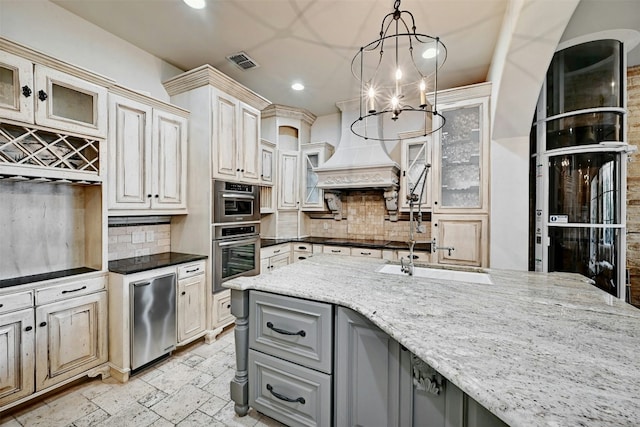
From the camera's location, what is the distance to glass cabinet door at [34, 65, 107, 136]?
186 cm

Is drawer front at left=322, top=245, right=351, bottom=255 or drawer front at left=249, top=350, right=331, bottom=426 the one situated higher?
drawer front at left=322, top=245, right=351, bottom=255

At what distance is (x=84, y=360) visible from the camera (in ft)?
6.79

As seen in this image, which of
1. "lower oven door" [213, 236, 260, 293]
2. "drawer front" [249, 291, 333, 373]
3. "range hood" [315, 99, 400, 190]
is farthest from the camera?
"range hood" [315, 99, 400, 190]

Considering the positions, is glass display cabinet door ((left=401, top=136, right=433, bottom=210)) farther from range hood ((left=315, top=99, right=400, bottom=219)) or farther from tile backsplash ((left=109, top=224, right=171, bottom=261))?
tile backsplash ((left=109, top=224, right=171, bottom=261))

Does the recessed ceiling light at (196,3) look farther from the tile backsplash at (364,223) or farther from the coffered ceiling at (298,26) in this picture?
the tile backsplash at (364,223)

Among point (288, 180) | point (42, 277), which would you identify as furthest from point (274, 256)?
point (42, 277)

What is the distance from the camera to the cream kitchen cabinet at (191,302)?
2.54 metres

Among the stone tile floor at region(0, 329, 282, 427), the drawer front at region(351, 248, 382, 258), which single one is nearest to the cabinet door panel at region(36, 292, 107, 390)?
the stone tile floor at region(0, 329, 282, 427)

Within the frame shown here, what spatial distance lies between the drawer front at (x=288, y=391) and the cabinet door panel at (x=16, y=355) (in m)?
1.49

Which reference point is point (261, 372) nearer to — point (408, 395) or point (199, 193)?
point (408, 395)

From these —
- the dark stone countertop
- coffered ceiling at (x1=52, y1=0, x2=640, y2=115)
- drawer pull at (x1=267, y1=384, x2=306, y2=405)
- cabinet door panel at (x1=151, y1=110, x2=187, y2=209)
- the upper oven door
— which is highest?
coffered ceiling at (x1=52, y1=0, x2=640, y2=115)

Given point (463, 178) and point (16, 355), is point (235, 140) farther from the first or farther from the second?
point (463, 178)

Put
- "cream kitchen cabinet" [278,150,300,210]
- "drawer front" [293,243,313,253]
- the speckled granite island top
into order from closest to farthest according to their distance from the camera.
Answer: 1. the speckled granite island top
2. "drawer front" [293,243,313,253]
3. "cream kitchen cabinet" [278,150,300,210]

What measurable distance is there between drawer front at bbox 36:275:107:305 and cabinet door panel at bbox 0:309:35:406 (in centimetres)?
10
